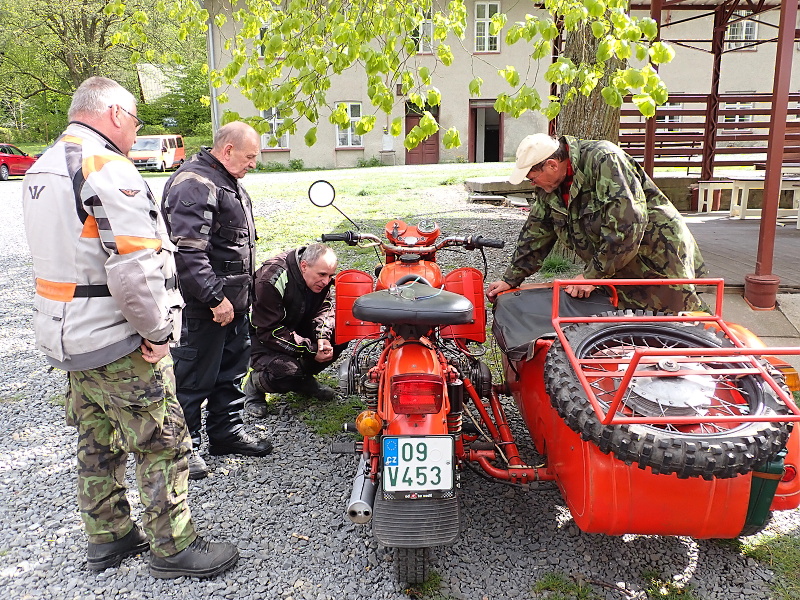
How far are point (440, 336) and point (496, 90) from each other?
24711mm

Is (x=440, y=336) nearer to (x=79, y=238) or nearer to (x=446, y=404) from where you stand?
(x=446, y=404)

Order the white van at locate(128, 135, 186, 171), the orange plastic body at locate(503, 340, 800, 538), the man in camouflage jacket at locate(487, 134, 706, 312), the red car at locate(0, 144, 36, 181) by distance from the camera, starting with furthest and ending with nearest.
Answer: the white van at locate(128, 135, 186, 171)
the red car at locate(0, 144, 36, 181)
the man in camouflage jacket at locate(487, 134, 706, 312)
the orange plastic body at locate(503, 340, 800, 538)


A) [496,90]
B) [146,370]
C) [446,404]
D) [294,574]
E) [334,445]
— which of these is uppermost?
[496,90]

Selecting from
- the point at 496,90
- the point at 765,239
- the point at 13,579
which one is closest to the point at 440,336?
the point at 13,579

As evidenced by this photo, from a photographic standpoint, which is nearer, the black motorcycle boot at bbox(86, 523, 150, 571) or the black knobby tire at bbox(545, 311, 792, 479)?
the black knobby tire at bbox(545, 311, 792, 479)

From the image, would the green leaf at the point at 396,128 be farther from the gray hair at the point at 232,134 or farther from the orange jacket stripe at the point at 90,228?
the orange jacket stripe at the point at 90,228

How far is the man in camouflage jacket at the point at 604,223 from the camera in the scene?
3553 mm

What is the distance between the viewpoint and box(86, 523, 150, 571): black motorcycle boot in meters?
2.83

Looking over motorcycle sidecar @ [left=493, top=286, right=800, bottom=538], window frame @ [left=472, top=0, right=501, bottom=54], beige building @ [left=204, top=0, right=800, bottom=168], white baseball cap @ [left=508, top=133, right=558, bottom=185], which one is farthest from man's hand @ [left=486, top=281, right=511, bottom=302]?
window frame @ [left=472, top=0, right=501, bottom=54]

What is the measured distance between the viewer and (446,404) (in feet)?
9.08

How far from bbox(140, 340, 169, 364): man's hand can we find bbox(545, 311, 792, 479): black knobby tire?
5.14 feet

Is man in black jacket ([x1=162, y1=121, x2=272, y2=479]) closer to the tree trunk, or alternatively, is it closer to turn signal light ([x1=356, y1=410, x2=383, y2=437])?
turn signal light ([x1=356, y1=410, x2=383, y2=437])

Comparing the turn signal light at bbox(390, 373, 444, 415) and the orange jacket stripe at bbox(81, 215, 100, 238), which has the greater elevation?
the orange jacket stripe at bbox(81, 215, 100, 238)

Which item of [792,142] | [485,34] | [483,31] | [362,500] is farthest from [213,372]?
→ [483,31]
